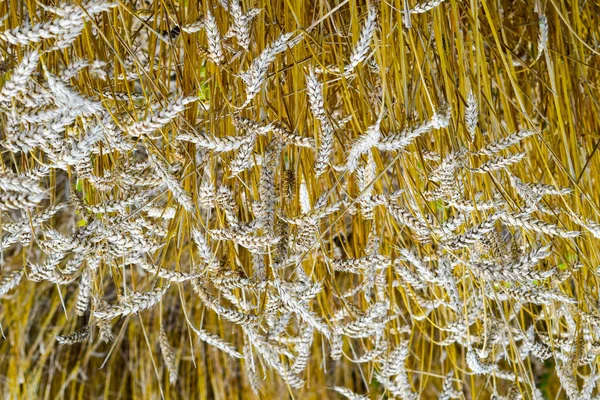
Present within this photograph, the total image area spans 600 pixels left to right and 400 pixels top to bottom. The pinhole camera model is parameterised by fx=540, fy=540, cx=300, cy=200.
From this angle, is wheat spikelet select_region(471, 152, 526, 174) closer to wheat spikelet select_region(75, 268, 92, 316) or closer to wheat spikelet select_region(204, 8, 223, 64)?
wheat spikelet select_region(204, 8, 223, 64)

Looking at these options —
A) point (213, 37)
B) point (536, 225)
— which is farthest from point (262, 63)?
point (536, 225)

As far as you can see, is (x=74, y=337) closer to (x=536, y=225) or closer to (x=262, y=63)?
(x=262, y=63)

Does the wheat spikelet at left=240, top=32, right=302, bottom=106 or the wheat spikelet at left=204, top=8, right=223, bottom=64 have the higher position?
the wheat spikelet at left=204, top=8, right=223, bottom=64

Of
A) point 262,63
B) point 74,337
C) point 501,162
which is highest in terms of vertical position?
point 262,63

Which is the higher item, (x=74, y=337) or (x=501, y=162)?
(x=501, y=162)

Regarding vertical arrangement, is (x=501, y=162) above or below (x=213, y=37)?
below

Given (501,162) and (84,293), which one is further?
(84,293)

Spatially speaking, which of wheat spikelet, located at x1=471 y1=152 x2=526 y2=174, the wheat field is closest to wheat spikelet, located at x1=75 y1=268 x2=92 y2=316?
the wheat field

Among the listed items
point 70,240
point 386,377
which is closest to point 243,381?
point 386,377

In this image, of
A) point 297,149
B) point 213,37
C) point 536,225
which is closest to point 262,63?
point 213,37

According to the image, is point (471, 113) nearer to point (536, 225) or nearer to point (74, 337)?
point (536, 225)

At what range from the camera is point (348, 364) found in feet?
5.42

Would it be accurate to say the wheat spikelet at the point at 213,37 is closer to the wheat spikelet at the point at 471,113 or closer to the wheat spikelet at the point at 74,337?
the wheat spikelet at the point at 471,113

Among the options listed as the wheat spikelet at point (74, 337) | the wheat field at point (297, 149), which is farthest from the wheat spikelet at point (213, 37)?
the wheat spikelet at point (74, 337)
